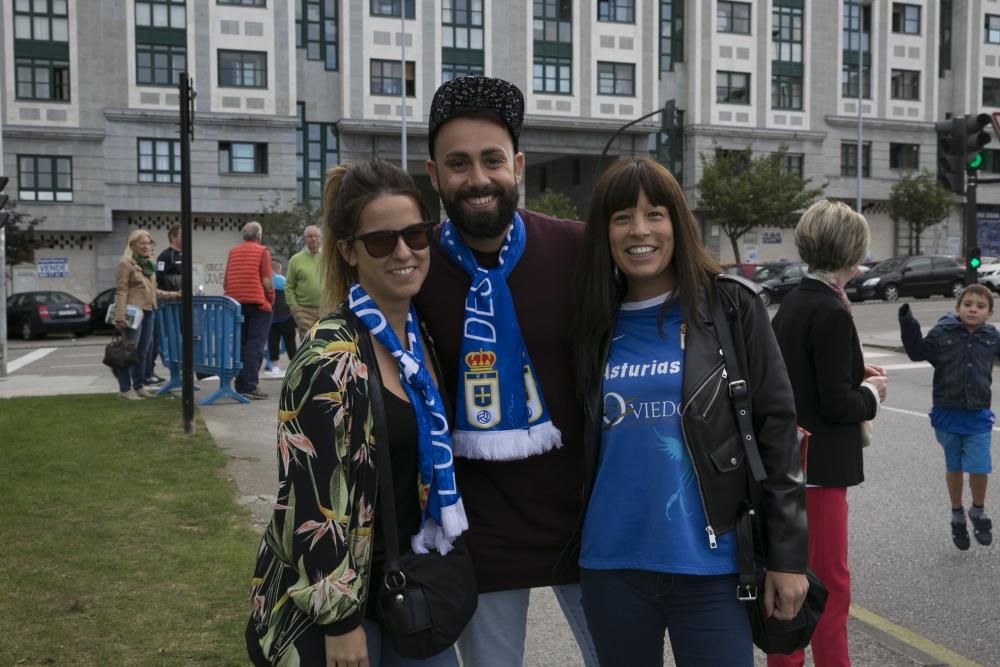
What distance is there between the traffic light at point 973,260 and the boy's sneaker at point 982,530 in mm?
11041

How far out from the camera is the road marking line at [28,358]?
1877cm

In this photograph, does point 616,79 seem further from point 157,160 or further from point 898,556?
point 898,556

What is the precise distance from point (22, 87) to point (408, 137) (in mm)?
15424

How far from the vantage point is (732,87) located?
1921 inches

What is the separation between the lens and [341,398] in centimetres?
220

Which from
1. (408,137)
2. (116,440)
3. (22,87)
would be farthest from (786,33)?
(116,440)

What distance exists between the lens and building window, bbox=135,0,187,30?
3988 cm

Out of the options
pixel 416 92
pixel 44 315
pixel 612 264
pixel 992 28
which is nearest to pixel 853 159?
pixel 992 28

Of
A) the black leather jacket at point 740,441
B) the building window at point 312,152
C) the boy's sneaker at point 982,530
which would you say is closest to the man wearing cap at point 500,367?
the black leather jacket at point 740,441

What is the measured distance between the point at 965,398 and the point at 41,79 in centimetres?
4029

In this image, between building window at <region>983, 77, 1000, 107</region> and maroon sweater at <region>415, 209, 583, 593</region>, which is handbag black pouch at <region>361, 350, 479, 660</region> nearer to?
maroon sweater at <region>415, 209, 583, 593</region>

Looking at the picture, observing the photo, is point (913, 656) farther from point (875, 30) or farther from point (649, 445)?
point (875, 30)

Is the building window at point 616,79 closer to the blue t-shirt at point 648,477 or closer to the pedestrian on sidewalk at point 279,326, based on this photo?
the pedestrian on sidewalk at point 279,326

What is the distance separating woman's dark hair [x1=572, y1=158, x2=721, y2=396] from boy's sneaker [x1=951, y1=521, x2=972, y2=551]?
4072 millimetres
